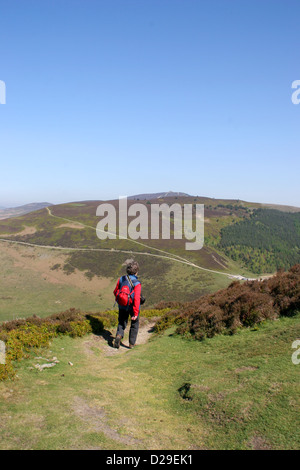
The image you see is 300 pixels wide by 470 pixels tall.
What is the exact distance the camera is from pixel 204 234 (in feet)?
458

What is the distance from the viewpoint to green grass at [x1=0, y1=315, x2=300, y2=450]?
512cm

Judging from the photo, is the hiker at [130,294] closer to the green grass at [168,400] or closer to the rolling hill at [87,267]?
the green grass at [168,400]

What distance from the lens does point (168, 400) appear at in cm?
714

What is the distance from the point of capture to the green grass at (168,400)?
512 cm

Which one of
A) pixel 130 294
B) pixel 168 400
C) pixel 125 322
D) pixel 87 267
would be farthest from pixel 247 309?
pixel 87 267

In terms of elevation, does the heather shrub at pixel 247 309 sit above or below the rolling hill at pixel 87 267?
above

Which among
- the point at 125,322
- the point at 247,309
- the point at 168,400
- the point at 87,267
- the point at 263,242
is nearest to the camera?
the point at 168,400

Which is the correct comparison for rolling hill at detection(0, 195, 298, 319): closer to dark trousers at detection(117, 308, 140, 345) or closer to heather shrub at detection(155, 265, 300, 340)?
dark trousers at detection(117, 308, 140, 345)

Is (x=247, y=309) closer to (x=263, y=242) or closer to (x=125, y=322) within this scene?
(x=125, y=322)

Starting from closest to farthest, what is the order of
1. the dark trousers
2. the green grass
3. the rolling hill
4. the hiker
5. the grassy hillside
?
the green grass
the hiker
the dark trousers
the rolling hill
the grassy hillside

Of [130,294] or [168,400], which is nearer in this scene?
[168,400]

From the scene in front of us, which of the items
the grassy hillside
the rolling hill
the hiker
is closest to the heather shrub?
the hiker

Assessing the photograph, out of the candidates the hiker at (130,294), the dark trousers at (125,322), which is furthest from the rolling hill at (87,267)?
the hiker at (130,294)
